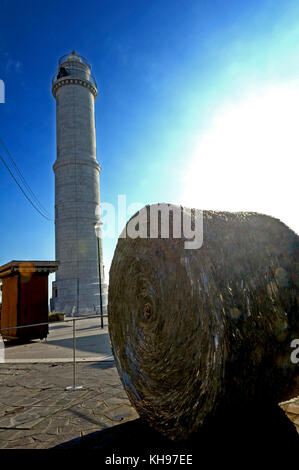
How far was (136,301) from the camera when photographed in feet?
9.34

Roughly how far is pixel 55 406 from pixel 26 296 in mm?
6719

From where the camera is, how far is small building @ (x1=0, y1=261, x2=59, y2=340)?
9.42 meters

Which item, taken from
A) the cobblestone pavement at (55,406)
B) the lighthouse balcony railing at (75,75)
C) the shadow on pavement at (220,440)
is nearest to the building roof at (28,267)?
the cobblestone pavement at (55,406)

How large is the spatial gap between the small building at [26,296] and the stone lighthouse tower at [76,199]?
12.9 m

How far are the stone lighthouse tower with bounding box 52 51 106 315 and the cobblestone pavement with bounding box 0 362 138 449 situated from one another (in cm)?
1812

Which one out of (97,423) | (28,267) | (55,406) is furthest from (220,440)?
(28,267)

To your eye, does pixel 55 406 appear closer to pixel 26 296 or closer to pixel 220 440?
pixel 220 440

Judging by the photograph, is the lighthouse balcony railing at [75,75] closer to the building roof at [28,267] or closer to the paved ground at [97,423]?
the building roof at [28,267]

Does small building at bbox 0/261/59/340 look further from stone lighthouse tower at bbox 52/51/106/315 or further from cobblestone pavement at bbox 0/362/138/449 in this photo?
stone lighthouse tower at bbox 52/51/106/315

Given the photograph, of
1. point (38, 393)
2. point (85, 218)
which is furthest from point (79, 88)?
point (38, 393)

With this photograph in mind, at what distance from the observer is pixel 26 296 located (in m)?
9.61

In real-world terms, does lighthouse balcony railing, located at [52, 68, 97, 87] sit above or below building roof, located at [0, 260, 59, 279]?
above

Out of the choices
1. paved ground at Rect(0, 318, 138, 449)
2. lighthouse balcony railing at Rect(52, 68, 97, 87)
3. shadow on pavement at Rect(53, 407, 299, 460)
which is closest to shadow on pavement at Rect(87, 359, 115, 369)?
paved ground at Rect(0, 318, 138, 449)
